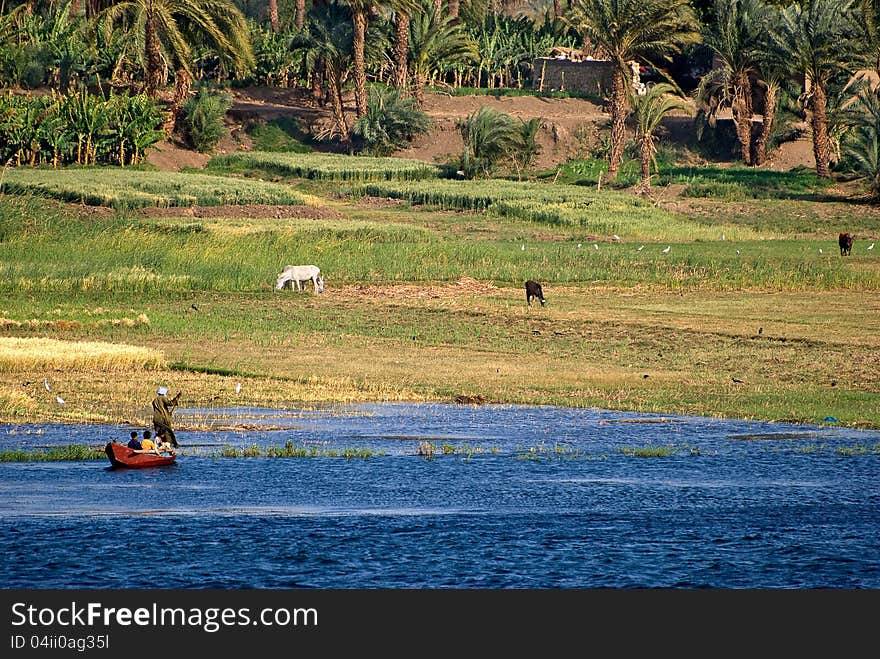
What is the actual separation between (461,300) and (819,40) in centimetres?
4034

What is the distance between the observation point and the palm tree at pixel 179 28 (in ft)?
270

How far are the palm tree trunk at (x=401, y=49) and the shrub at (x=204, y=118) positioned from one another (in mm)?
11813

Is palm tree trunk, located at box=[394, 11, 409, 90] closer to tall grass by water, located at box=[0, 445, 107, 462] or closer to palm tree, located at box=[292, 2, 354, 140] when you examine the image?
palm tree, located at box=[292, 2, 354, 140]

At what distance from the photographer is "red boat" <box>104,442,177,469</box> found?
2336 cm

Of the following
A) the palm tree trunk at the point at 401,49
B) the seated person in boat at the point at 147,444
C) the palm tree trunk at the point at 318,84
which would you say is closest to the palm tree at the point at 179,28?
the palm tree trunk at the point at 401,49

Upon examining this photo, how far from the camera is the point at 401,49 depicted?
99.9m

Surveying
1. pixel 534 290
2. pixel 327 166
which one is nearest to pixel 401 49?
pixel 327 166

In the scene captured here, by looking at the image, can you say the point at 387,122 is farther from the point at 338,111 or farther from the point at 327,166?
the point at 327,166

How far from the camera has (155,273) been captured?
51.7 meters

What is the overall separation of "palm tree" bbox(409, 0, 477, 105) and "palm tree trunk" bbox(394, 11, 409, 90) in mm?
960

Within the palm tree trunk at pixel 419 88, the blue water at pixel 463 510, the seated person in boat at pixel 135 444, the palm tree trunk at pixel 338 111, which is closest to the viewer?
the blue water at pixel 463 510

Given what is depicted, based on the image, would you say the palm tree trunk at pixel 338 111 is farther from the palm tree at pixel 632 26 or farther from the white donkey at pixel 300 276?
the white donkey at pixel 300 276

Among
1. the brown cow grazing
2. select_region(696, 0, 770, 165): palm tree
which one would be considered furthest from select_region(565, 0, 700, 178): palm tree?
the brown cow grazing

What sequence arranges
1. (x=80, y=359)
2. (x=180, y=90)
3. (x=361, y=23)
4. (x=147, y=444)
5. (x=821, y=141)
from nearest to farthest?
(x=147, y=444) < (x=80, y=359) < (x=821, y=141) < (x=180, y=90) < (x=361, y=23)
